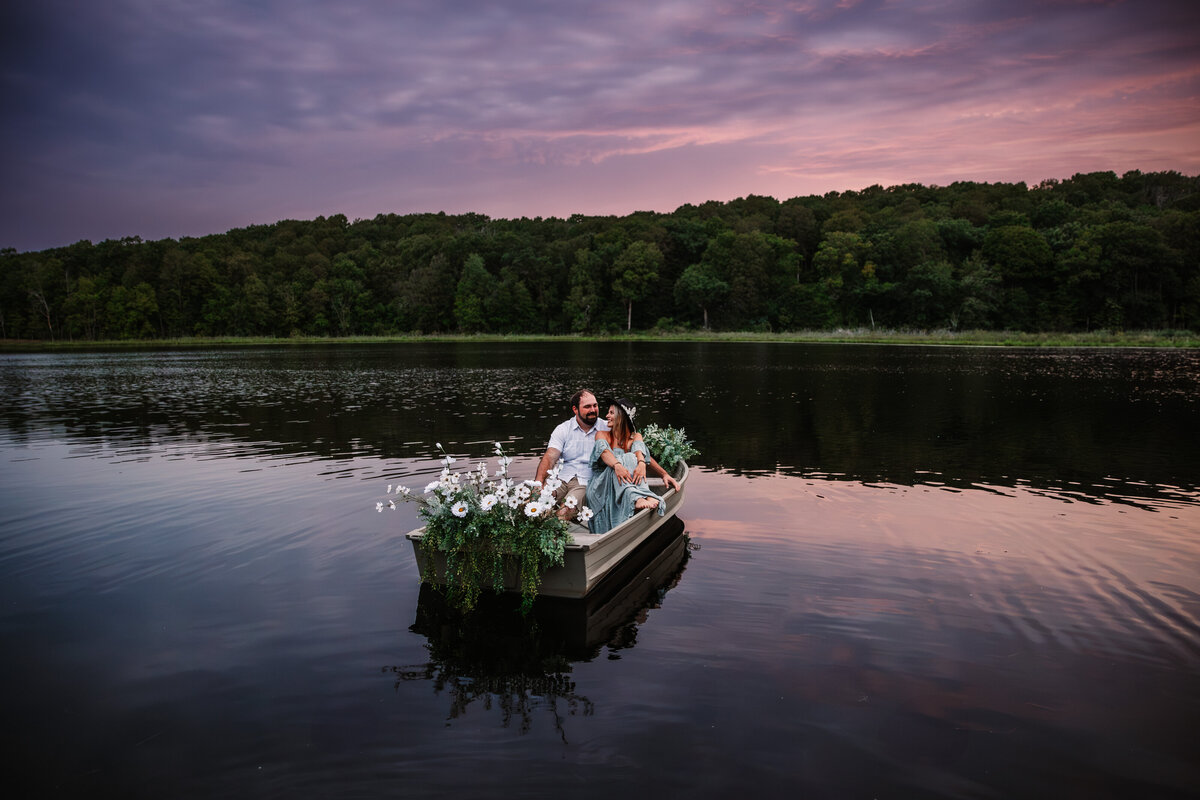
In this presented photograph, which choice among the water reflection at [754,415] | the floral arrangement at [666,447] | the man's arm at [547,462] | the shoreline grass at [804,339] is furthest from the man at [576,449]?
the shoreline grass at [804,339]

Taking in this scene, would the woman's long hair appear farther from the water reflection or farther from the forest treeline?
the forest treeline

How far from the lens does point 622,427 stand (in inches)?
406

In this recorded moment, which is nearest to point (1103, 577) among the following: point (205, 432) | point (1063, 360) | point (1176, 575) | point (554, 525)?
point (1176, 575)

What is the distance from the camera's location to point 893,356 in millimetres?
57188

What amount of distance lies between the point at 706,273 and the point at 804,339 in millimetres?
→ 31486

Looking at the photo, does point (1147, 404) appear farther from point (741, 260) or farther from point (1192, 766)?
point (741, 260)

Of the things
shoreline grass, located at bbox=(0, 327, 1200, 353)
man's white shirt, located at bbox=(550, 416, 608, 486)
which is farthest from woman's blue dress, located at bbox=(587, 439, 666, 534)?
shoreline grass, located at bbox=(0, 327, 1200, 353)

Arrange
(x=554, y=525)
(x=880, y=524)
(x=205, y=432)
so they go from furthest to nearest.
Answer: (x=205, y=432)
(x=880, y=524)
(x=554, y=525)

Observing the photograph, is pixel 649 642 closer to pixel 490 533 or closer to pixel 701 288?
pixel 490 533

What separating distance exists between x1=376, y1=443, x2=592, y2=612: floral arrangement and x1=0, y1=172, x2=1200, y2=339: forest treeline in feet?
347

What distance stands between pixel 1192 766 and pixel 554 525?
5350mm

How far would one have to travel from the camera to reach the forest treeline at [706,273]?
98.6 m

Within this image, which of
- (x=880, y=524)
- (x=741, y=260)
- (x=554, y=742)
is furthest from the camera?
(x=741, y=260)

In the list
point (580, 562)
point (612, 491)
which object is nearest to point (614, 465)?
point (612, 491)
